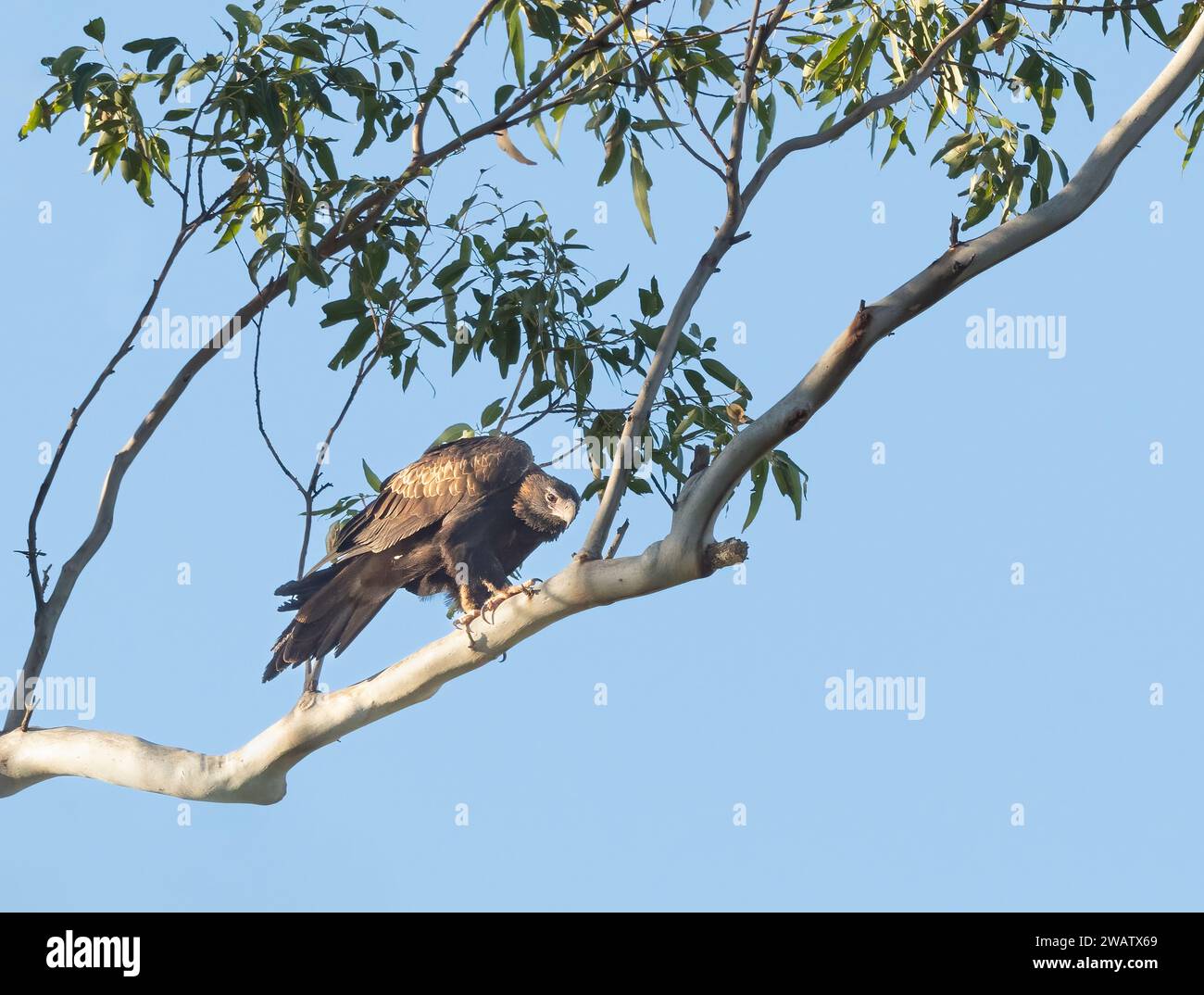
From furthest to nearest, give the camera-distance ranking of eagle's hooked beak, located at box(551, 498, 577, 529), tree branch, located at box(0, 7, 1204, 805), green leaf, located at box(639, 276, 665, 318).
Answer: eagle's hooked beak, located at box(551, 498, 577, 529) → green leaf, located at box(639, 276, 665, 318) → tree branch, located at box(0, 7, 1204, 805)

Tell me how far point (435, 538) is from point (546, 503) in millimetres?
414

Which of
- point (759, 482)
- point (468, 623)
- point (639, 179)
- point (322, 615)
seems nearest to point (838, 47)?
point (639, 179)

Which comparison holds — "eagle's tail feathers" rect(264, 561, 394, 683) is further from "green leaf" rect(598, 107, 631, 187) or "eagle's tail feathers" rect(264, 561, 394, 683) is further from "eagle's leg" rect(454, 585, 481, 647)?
"green leaf" rect(598, 107, 631, 187)

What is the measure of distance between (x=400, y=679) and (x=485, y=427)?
1388 mm

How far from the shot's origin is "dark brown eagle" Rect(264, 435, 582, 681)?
189 inches

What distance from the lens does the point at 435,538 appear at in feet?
16.8

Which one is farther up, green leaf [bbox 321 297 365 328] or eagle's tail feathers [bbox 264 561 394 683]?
green leaf [bbox 321 297 365 328]

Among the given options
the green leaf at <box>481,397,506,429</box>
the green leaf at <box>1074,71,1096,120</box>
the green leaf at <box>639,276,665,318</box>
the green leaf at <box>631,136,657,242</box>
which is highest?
the green leaf at <box>1074,71,1096,120</box>

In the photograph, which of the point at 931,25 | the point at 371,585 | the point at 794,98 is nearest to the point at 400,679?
the point at 371,585

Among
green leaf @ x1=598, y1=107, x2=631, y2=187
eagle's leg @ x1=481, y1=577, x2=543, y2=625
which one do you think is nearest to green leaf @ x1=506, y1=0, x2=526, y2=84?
green leaf @ x1=598, y1=107, x2=631, y2=187

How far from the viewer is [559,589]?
3723 millimetres

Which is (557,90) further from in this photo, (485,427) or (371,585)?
(371,585)

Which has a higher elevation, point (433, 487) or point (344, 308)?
point (344, 308)

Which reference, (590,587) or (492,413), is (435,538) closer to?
(492,413)
